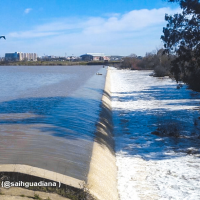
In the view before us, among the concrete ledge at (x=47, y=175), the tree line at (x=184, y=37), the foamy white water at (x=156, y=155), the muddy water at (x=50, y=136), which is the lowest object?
the foamy white water at (x=156, y=155)

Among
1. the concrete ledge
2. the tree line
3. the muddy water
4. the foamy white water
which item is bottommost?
the foamy white water

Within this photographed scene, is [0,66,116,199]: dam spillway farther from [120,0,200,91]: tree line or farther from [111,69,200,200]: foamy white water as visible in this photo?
[120,0,200,91]: tree line

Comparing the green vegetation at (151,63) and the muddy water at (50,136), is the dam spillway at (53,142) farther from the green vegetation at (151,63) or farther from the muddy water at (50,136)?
the green vegetation at (151,63)

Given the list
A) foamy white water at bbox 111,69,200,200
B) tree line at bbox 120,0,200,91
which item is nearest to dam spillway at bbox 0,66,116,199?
foamy white water at bbox 111,69,200,200

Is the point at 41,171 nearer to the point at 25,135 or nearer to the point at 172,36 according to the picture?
the point at 25,135

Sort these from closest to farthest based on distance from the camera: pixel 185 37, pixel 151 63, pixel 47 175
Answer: pixel 47 175, pixel 185 37, pixel 151 63

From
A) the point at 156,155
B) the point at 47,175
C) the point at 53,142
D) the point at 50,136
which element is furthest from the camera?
the point at 50,136

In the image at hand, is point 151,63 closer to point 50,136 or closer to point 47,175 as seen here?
point 50,136

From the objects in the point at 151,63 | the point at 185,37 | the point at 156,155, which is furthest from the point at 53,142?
the point at 151,63

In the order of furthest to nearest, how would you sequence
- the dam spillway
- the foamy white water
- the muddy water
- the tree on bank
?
1. the tree on bank
2. the muddy water
3. the foamy white water
4. the dam spillway

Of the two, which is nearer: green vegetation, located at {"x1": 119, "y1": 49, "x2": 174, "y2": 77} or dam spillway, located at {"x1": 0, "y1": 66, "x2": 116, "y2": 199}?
dam spillway, located at {"x1": 0, "y1": 66, "x2": 116, "y2": 199}

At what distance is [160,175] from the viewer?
9.33 metres

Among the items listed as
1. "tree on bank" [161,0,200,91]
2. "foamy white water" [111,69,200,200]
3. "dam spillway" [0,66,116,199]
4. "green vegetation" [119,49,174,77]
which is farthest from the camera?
"green vegetation" [119,49,174,77]

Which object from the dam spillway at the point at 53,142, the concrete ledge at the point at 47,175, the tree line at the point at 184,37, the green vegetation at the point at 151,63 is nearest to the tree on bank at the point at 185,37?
the tree line at the point at 184,37
